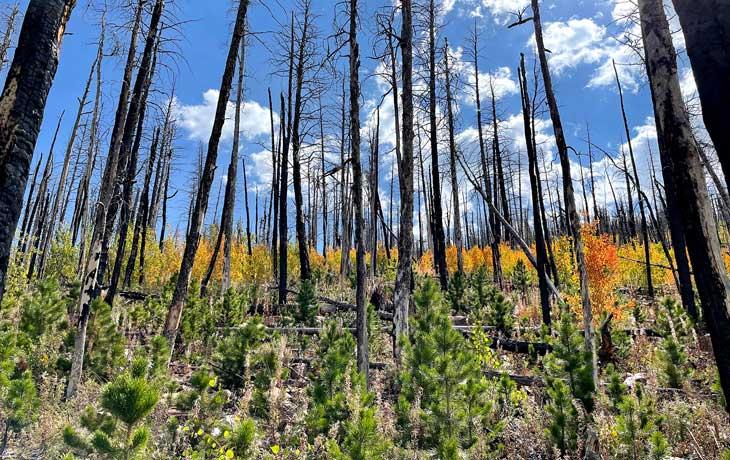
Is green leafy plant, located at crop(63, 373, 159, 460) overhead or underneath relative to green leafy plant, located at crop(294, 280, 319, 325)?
underneath

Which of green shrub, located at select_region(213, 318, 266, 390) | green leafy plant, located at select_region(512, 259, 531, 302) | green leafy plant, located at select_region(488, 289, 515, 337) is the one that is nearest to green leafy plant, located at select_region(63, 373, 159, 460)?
green shrub, located at select_region(213, 318, 266, 390)

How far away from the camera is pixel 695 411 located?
13.6ft

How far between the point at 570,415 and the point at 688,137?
2691 mm

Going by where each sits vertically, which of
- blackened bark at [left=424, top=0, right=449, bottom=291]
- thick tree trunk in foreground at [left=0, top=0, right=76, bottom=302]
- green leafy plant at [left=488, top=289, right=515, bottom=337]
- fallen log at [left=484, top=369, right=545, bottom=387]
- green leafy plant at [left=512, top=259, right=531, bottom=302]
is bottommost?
fallen log at [left=484, top=369, right=545, bottom=387]

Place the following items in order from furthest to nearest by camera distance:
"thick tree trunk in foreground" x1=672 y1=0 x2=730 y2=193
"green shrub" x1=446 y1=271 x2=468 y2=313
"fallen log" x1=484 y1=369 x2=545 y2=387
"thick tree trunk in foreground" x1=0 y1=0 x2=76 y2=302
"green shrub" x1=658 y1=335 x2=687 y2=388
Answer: "green shrub" x1=446 y1=271 x2=468 y2=313, "fallen log" x1=484 y1=369 x2=545 y2=387, "green shrub" x1=658 y1=335 x2=687 y2=388, "thick tree trunk in foreground" x1=672 y1=0 x2=730 y2=193, "thick tree trunk in foreground" x1=0 y1=0 x2=76 y2=302

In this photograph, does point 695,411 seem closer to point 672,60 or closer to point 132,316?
point 672,60

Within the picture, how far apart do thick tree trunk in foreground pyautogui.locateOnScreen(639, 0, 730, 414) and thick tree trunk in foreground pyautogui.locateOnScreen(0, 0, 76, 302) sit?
3.98 meters

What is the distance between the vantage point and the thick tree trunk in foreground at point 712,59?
2.10 metres

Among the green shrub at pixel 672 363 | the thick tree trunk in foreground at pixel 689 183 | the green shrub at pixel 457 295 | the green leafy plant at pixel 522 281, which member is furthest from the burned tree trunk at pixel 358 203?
the green leafy plant at pixel 522 281

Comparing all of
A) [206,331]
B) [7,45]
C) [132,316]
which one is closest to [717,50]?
[206,331]

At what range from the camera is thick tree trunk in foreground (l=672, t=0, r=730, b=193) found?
2096mm

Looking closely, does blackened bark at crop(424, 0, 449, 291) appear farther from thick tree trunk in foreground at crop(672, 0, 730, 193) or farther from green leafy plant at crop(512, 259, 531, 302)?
thick tree trunk in foreground at crop(672, 0, 730, 193)

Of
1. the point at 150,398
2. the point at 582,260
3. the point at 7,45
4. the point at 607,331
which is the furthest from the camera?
the point at 7,45

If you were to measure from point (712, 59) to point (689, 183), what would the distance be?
0.82m
